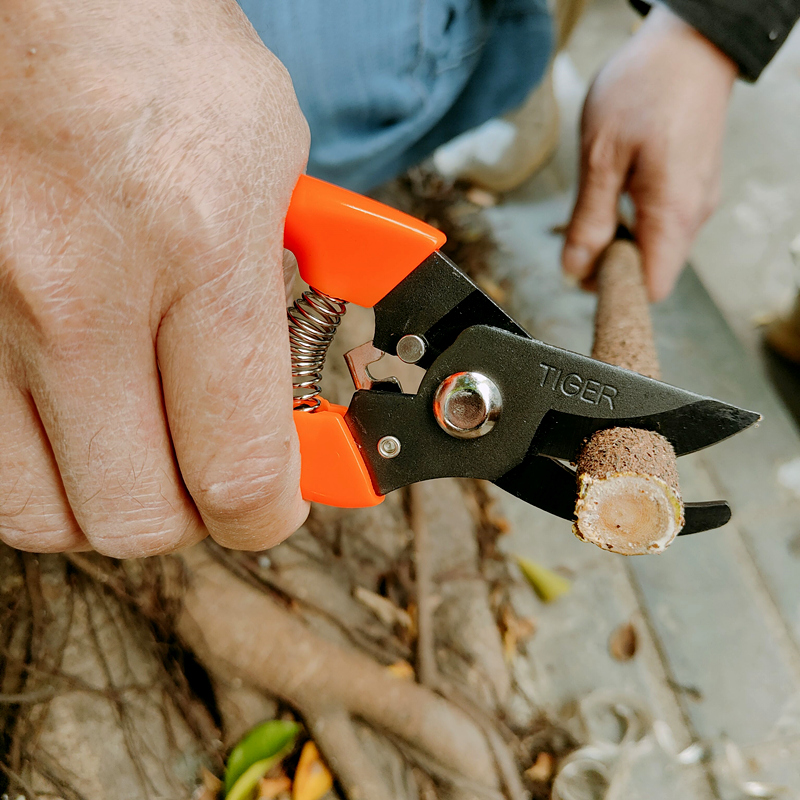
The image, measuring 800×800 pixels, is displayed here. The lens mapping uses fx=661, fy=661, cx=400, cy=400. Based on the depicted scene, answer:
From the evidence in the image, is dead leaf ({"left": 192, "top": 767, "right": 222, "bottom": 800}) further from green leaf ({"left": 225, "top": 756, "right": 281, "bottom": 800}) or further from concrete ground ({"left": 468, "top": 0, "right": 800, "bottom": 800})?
concrete ground ({"left": 468, "top": 0, "right": 800, "bottom": 800})

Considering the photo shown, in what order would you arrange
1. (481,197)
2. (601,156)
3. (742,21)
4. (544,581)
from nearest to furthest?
1. (742,21)
2. (601,156)
3. (544,581)
4. (481,197)

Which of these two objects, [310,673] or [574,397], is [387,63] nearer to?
[574,397]

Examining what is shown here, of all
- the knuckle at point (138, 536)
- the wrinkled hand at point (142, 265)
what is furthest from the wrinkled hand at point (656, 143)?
the knuckle at point (138, 536)

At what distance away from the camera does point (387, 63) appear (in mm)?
990

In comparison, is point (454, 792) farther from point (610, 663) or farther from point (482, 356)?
point (482, 356)

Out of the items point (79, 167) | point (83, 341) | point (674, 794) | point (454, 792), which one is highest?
point (79, 167)

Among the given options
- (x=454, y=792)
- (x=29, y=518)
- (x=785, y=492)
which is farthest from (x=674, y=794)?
(x=29, y=518)

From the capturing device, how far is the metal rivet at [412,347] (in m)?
0.70

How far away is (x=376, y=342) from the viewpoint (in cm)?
72

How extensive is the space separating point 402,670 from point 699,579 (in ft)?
2.19

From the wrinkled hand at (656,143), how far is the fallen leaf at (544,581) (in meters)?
0.56

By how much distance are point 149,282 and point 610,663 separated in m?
1.07

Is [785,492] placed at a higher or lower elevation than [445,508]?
higher

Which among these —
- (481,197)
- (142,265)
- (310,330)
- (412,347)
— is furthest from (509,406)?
(481,197)
